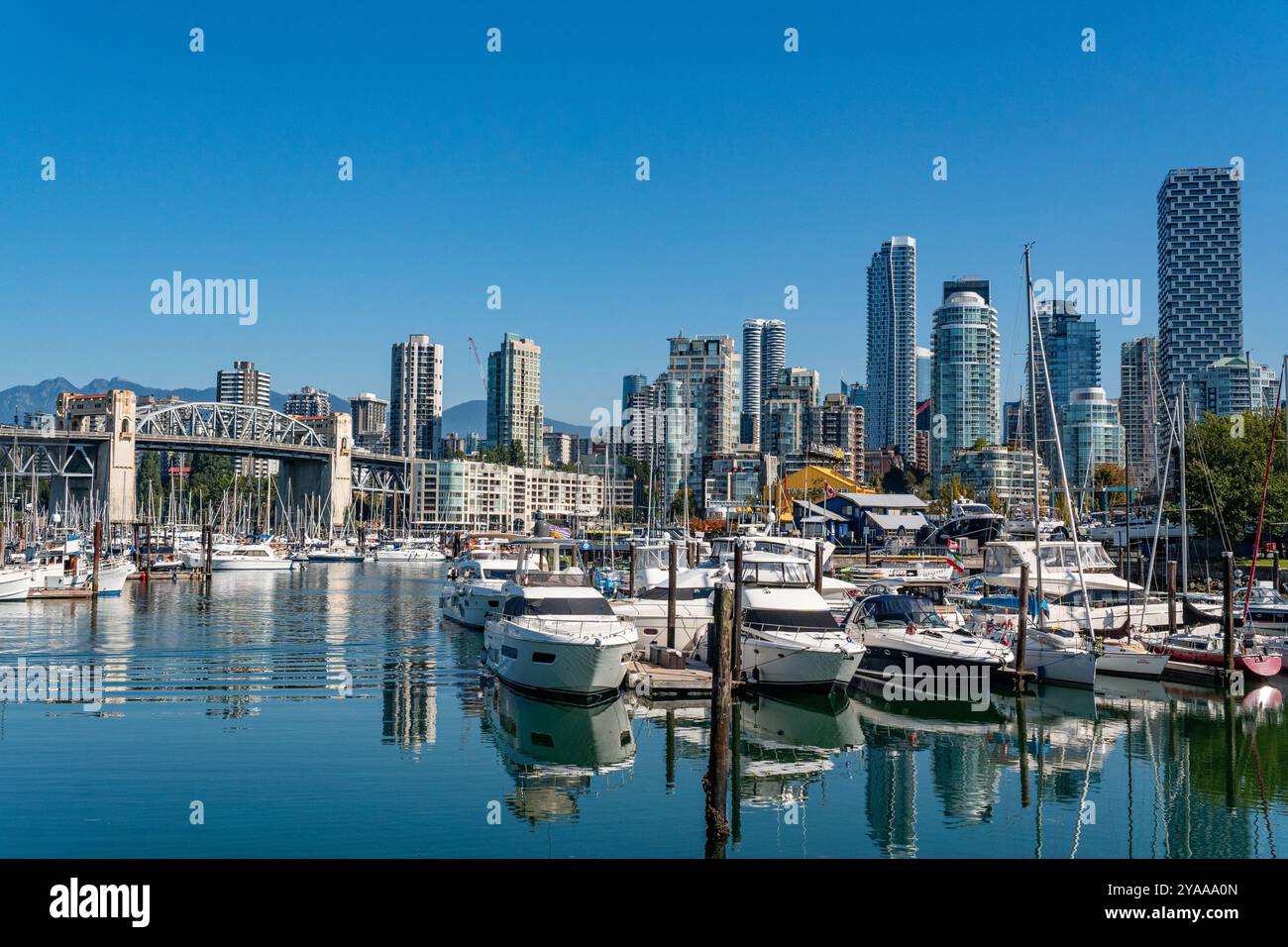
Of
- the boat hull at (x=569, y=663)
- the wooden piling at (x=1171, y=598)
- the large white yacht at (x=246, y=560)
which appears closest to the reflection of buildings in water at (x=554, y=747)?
the boat hull at (x=569, y=663)

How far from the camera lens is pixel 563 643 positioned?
3312 centimetres

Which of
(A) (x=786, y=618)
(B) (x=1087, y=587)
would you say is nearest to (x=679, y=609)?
(A) (x=786, y=618)

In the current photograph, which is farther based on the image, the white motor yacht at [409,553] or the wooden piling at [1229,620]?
the white motor yacht at [409,553]

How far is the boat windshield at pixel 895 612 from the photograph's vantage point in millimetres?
39562

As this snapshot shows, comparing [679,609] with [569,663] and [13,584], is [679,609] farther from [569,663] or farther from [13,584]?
[13,584]

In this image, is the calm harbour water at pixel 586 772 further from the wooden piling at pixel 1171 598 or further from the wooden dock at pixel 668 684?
the wooden piling at pixel 1171 598

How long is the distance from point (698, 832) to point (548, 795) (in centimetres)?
413

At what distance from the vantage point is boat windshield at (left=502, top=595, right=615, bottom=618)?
117ft

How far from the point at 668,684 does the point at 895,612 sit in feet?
30.9

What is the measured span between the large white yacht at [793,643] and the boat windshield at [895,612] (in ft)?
7.41

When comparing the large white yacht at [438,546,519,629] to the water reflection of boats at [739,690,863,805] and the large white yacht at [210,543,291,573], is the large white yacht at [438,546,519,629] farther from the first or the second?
the large white yacht at [210,543,291,573]
